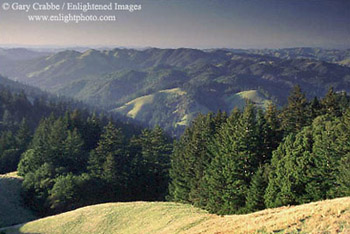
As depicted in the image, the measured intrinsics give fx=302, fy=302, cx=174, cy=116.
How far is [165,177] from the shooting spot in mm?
72625

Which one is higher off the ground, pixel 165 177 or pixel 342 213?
pixel 342 213

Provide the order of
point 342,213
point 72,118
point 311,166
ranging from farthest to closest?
point 72,118 < point 311,166 < point 342,213

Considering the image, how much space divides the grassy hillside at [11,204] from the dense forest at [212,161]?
208cm

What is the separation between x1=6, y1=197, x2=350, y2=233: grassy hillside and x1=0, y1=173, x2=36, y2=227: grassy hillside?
11.7 m

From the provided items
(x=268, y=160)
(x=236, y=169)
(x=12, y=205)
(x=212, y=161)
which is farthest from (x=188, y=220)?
(x=12, y=205)

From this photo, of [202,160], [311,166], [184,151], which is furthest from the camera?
[184,151]

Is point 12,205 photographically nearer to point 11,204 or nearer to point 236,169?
point 11,204

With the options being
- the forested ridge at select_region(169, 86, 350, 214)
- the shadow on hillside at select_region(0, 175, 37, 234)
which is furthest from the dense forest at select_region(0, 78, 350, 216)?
the shadow on hillside at select_region(0, 175, 37, 234)

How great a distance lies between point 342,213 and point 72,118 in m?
79.3

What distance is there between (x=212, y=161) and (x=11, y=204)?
41.3 metres

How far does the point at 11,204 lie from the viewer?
195 ft

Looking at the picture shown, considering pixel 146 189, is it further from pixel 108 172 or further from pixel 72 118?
pixel 72 118

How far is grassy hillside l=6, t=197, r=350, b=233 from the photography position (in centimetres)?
2094

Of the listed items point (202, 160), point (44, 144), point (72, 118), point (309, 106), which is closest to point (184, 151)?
point (202, 160)
